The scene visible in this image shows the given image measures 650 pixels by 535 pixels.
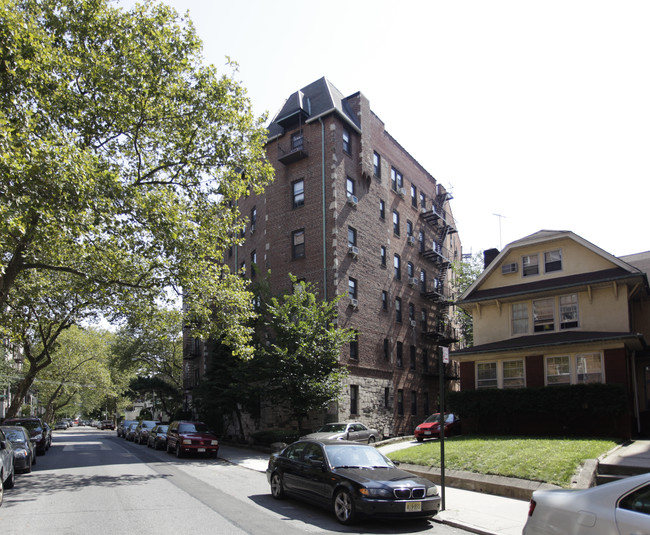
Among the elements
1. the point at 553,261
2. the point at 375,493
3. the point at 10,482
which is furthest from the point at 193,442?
the point at 553,261

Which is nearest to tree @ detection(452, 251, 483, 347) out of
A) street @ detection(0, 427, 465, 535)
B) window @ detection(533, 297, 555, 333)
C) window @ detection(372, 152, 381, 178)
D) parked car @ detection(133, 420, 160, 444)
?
window @ detection(372, 152, 381, 178)

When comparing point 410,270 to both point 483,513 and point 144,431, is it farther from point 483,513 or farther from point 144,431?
point 483,513

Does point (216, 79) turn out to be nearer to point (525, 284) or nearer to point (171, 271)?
point (171, 271)

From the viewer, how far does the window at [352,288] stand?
29.0 meters

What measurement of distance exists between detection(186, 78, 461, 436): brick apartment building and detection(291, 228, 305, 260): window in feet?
0.20

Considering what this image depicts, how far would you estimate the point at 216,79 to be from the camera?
17.8m

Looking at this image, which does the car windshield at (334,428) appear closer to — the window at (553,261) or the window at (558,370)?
the window at (558,370)

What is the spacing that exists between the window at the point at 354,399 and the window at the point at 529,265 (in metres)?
10.7

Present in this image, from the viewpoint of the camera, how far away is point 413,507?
28.5ft

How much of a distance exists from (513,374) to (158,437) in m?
18.2

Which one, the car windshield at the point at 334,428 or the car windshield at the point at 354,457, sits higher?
the car windshield at the point at 354,457

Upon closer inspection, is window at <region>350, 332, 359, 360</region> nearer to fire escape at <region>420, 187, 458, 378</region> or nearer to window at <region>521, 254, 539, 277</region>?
fire escape at <region>420, 187, 458, 378</region>

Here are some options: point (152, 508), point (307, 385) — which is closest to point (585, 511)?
point (152, 508)

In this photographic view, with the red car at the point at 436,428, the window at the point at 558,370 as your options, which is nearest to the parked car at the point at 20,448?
the red car at the point at 436,428
